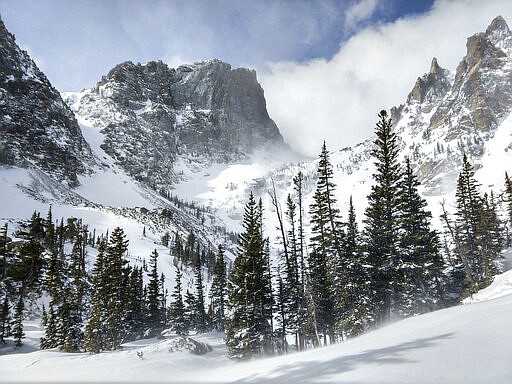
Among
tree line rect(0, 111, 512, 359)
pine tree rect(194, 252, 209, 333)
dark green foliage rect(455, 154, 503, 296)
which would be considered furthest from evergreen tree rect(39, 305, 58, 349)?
dark green foliage rect(455, 154, 503, 296)

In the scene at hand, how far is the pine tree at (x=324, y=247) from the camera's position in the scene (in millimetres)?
27141

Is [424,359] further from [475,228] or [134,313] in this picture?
[134,313]

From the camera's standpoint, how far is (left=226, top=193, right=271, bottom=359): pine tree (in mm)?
25531

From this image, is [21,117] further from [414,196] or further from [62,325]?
[414,196]

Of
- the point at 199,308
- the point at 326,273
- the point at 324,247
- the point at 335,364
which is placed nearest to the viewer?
the point at 335,364

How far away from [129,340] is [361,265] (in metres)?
38.0

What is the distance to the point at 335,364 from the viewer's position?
5.62 metres

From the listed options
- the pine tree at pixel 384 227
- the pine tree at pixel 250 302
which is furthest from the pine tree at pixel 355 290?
the pine tree at pixel 250 302

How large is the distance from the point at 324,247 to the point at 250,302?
25.1 feet

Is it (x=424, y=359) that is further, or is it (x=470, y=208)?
(x=470, y=208)

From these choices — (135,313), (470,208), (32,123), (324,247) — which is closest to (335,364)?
(324,247)

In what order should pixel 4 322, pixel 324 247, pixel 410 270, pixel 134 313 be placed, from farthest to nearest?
pixel 134 313 < pixel 4 322 < pixel 324 247 < pixel 410 270

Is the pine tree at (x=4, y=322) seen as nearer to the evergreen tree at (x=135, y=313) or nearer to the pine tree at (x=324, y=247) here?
the evergreen tree at (x=135, y=313)

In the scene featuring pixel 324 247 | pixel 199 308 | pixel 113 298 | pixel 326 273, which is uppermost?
pixel 324 247
